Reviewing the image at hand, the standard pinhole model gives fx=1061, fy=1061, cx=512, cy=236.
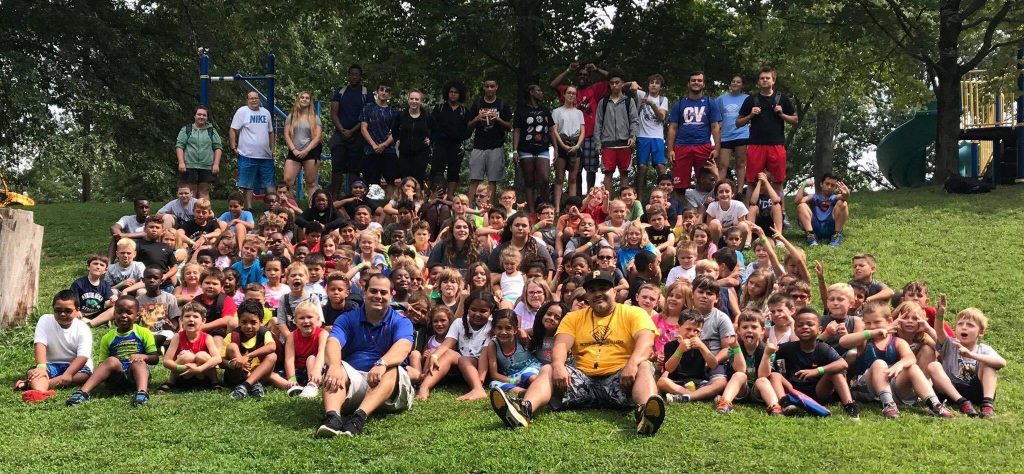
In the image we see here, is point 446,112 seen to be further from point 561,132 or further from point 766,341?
point 766,341

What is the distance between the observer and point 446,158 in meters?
14.1

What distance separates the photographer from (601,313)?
789 centimetres

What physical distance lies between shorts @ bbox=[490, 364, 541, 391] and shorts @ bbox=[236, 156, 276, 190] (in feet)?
22.5

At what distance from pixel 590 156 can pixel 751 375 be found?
21.5ft

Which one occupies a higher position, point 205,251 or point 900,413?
point 205,251

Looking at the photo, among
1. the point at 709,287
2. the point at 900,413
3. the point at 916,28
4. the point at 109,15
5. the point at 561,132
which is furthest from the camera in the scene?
the point at 109,15

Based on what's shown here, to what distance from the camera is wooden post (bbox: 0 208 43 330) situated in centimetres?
1063

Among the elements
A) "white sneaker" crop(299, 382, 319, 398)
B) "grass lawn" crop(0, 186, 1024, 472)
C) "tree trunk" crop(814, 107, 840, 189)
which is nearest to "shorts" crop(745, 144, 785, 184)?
"grass lawn" crop(0, 186, 1024, 472)

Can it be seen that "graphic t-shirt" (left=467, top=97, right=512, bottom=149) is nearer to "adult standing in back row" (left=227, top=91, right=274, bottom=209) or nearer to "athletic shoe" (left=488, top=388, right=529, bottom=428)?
"adult standing in back row" (left=227, top=91, right=274, bottom=209)

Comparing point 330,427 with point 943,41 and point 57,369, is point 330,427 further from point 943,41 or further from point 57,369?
point 943,41

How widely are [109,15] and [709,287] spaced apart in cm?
1611

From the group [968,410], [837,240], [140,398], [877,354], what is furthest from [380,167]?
[968,410]

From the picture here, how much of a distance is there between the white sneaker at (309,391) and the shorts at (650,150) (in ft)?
22.2

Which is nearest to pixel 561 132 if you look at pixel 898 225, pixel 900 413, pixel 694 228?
pixel 694 228
